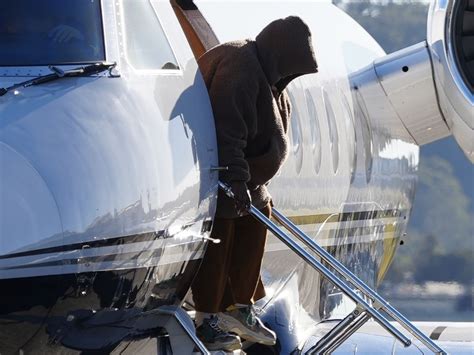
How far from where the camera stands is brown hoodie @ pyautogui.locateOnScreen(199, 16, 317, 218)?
6875mm

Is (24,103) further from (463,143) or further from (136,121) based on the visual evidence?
(463,143)

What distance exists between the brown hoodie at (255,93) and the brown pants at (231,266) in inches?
4.9

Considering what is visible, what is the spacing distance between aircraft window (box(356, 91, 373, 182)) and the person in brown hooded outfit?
381cm

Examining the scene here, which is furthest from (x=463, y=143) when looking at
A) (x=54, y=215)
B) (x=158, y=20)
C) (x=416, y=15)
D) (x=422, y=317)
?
(x=416, y=15)

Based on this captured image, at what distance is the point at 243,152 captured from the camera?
6977 millimetres

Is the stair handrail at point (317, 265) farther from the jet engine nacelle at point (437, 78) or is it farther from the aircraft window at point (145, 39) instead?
the jet engine nacelle at point (437, 78)

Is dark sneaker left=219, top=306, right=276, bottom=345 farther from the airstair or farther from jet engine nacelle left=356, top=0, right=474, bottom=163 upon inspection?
jet engine nacelle left=356, top=0, right=474, bottom=163

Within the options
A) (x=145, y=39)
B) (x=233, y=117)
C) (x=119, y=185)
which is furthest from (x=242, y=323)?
(x=119, y=185)

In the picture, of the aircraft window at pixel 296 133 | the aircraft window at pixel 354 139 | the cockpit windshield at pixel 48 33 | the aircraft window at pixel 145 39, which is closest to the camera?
the cockpit windshield at pixel 48 33

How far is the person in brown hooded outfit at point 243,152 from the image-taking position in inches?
271

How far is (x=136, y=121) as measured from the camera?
6.11 metres

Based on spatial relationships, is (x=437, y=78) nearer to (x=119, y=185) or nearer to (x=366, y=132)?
(x=366, y=132)

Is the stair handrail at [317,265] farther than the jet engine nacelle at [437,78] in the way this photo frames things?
No

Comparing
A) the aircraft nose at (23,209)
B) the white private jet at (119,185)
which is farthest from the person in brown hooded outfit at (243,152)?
the aircraft nose at (23,209)
